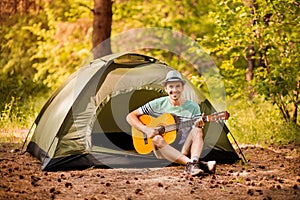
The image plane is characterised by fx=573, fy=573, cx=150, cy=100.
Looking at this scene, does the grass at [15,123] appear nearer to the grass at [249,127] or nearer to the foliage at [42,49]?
the grass at [249,127]

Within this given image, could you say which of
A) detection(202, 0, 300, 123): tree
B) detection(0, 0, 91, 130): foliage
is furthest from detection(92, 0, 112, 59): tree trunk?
detection(0, 0, 91, 130): foliage

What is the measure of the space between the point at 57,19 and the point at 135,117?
8.88m

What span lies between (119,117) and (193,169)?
5.83 ft

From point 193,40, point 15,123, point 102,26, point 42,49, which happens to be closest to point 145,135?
point 15,123

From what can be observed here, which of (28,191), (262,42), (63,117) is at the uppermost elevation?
(262,42)

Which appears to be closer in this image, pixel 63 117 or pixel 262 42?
pixel 63 117

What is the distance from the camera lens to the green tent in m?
5.95

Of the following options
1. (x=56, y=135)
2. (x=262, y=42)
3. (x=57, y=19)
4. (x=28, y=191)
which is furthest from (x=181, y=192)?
(x=57, y=19)

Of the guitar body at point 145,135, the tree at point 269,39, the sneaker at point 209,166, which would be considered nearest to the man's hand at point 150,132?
the guitar body at point 145,135

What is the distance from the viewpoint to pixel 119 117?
7027 mm

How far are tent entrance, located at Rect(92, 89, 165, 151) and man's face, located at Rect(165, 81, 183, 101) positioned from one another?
0.68m

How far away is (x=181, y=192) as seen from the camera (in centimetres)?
491

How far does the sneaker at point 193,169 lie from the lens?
5445 mm

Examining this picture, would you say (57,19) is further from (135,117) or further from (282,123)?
(135,117)
